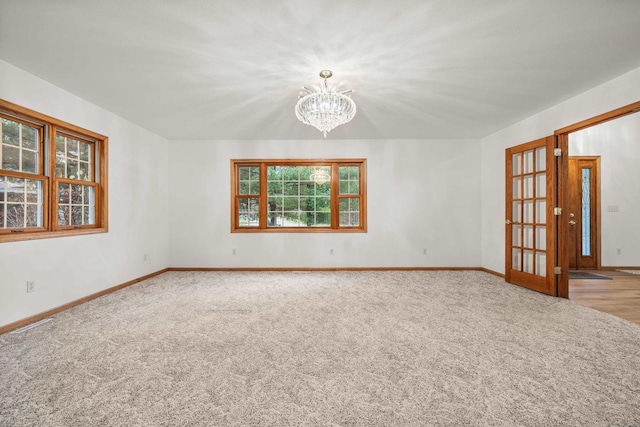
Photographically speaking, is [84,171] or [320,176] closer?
[84,171]

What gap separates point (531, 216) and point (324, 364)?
3933 millimetres

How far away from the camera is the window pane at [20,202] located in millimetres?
2852

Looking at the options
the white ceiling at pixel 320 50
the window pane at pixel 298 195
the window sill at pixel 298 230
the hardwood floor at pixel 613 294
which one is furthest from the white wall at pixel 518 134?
the window pane at pixel 298 195

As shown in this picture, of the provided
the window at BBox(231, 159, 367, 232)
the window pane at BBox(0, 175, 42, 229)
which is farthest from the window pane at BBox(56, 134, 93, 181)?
the window at BBox(231, 159, 367, 232)

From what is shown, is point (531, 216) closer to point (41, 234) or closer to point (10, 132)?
point (41, 234)

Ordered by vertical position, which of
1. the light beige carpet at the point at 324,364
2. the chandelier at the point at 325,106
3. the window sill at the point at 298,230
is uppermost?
the chandelier at the point at 325,106

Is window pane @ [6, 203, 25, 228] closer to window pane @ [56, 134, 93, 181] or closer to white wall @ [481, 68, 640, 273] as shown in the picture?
window pane @ [56, 134, 93, 181]

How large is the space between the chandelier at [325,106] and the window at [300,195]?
2580 millimetres

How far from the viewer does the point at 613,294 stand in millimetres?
3883

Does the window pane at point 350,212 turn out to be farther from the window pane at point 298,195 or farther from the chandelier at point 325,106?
the chandelier at point 325,106

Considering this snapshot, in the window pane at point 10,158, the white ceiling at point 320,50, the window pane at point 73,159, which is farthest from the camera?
the window pane at point 73,159

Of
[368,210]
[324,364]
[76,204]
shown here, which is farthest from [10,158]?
[368,210]

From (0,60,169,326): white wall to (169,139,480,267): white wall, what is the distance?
50 cm

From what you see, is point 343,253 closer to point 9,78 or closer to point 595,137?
point 9,78
